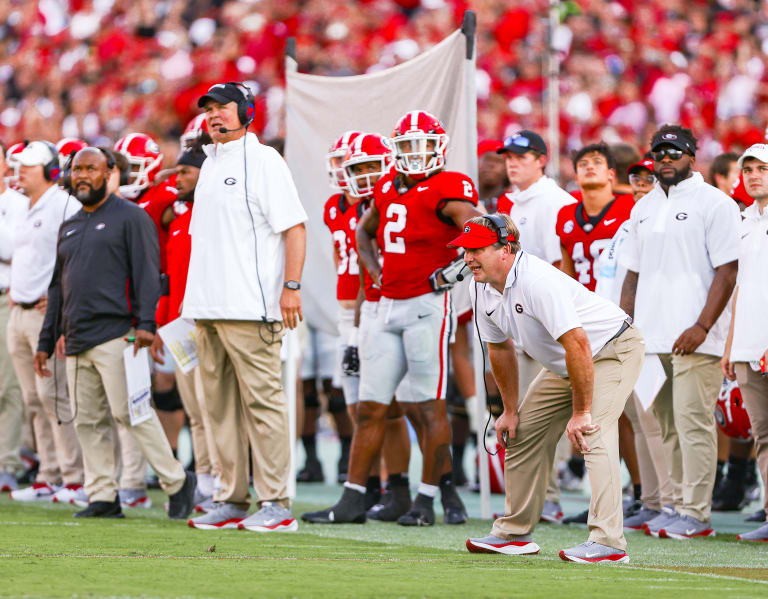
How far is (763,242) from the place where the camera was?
707 centimetres

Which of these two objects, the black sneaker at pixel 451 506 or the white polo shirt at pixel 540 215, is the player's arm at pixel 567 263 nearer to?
the white polo shirt at pixel 540 215

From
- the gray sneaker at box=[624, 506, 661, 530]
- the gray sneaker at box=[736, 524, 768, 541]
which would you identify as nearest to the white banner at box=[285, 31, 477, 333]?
the gray sneaker at box=[624, 506, 661, 530]

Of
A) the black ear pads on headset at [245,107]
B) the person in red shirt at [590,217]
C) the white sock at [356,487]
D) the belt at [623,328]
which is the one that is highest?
the black ear pads on headset at [245,107]

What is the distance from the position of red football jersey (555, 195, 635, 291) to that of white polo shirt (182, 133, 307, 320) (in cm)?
175

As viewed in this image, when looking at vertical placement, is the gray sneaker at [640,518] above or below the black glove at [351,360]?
below

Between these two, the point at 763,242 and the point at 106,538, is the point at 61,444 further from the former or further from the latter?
the point at 763,242

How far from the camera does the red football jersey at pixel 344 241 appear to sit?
8695mm

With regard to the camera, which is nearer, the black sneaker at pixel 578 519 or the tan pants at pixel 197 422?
the black sneaker at pixel 578 519

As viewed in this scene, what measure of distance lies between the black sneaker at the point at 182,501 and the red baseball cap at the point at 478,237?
8.97 feet

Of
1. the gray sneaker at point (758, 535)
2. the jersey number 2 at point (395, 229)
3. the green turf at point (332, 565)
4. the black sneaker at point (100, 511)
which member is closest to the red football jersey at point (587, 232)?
the jersey number 2 at point (395, 229)

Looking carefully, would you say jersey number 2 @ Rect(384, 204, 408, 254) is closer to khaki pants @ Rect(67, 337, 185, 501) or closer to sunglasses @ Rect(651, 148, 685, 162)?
sunglasses @ Rect(651, 148, 685, 162)

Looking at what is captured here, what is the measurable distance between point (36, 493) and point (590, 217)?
162 inches

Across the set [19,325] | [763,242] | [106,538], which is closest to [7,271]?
[19,325]

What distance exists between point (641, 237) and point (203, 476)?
3.37 meters
